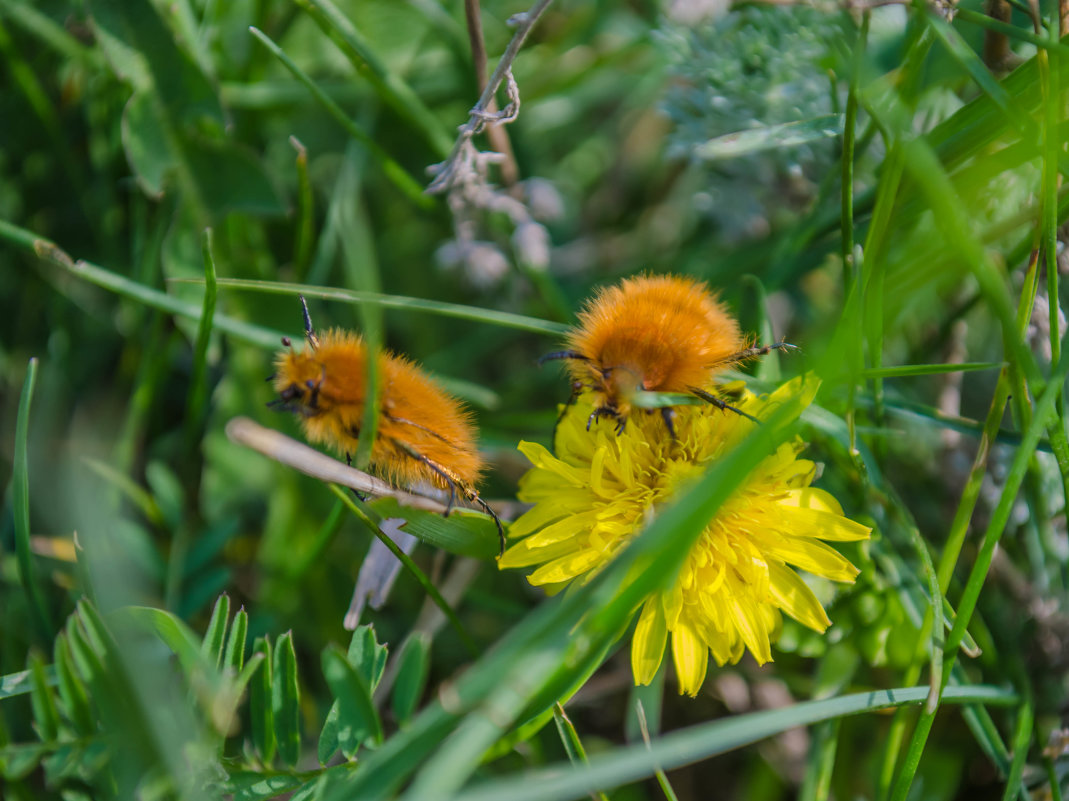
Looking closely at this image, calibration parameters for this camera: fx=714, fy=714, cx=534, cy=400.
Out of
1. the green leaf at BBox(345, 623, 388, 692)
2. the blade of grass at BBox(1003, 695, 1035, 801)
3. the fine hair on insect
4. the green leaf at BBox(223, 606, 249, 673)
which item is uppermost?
the fine hair on insect

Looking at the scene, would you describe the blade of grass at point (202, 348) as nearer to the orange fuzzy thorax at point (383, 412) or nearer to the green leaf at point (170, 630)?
the orange fuzzy thorax at point (383, 412)

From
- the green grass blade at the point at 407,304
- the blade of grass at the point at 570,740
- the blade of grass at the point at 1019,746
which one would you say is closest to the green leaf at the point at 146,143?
the green grass blade at the point at 407,304

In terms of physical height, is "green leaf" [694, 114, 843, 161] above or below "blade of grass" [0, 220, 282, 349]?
above

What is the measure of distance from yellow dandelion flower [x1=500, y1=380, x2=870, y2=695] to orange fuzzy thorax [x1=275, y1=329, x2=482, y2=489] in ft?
0.50

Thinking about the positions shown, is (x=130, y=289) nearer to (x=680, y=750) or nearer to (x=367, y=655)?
(x=367, y=655)

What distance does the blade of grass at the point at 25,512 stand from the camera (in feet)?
4.41

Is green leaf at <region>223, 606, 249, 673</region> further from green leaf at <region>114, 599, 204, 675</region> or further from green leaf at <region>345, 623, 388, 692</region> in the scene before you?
green leaf at <region>345, 623, 388, 692</region>

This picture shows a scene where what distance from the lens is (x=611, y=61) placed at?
2285 millimetres

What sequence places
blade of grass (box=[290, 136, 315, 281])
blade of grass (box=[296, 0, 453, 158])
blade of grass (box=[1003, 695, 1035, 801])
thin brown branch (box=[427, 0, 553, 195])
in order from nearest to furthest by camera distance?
1. blade of grass (box=[1003, 695, 1035, 801])
2. thin brown branch (box=[427, 0, 553, 195])
3. blade of grass (box=[296, 0, 453, 158])
4. blade of grass (box=[290, 136, 315, 281])

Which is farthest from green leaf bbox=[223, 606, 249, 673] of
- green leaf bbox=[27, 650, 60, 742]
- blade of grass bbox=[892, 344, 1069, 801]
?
blade of grass bbox=[892, 344, 1069, 801]

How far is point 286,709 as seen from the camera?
4.12 ft

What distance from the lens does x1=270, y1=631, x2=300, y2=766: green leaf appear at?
4.08ft

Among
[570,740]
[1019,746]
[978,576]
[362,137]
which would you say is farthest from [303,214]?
[1019,746]

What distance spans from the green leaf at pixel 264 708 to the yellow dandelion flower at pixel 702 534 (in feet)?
1.44
